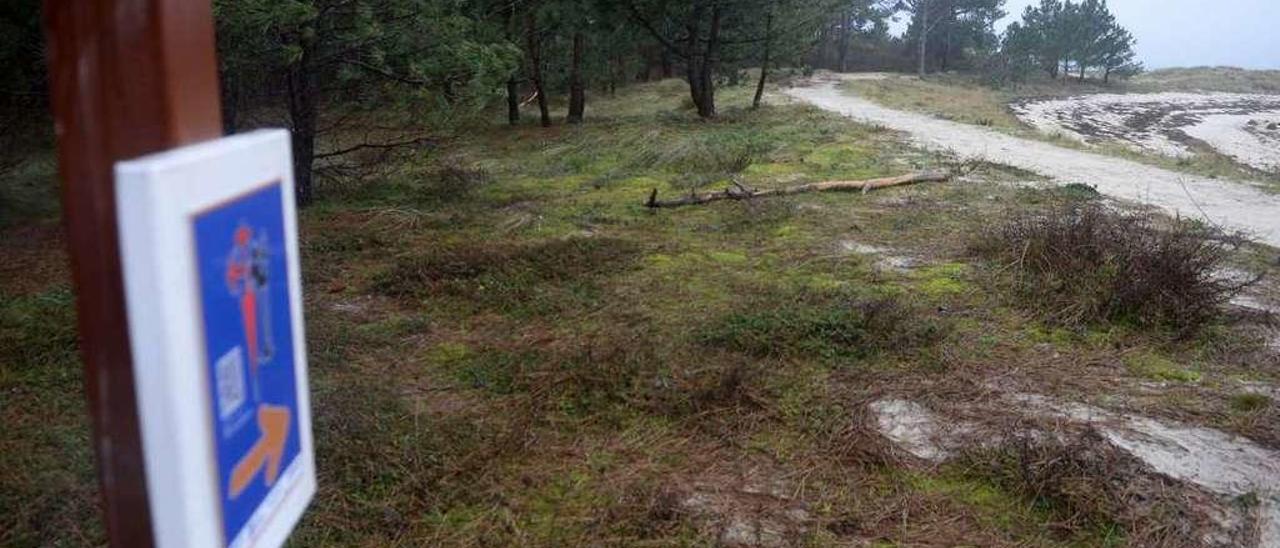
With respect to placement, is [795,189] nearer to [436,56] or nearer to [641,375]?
[436,56]

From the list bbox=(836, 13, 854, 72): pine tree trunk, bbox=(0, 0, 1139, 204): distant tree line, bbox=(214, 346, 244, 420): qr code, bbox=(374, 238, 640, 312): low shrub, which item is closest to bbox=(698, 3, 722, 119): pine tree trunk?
bbox=(0, 0, 1139, 204): distant tree line

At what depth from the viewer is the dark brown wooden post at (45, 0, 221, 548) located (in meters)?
1.24

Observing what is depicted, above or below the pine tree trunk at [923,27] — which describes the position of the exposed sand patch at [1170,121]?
below

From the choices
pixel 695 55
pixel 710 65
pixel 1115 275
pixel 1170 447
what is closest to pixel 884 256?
pixel 1115 275

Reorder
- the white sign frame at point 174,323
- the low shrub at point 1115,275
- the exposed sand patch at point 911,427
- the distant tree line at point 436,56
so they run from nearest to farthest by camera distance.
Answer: the white sign frame at point 174,323 < the exposed sand patch at point 911,427 < the low shrub at point 1115,275 < the distant tree line at point 436,56

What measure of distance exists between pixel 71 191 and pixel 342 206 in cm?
953

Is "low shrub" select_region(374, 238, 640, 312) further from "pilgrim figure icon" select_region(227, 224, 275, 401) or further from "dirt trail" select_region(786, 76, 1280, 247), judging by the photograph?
"dirt trail" select_region(786, 76, 1280, 247)

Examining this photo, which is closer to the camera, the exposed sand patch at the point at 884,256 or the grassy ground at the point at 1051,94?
the exposed sand patch at the point at 884,256

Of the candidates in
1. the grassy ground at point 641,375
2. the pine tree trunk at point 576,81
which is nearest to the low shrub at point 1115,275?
the grassy ground at point 641,375

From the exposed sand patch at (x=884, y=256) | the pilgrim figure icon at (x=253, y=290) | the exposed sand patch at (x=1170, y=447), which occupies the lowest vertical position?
the exposed sand patch at (x=1170, y=447)

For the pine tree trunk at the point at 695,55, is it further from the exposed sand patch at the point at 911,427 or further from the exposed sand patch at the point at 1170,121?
the exposed sand patch at the point at 911,427

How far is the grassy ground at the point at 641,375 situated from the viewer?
3.49m

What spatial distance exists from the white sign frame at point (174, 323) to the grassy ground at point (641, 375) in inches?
85.3

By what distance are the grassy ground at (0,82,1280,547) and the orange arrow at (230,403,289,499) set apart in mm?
1907
